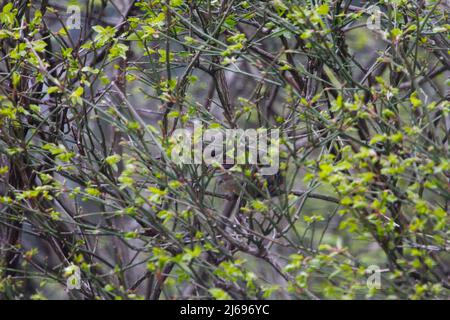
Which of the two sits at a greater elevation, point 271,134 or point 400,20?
point 400,20

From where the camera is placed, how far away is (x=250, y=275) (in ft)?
9.07

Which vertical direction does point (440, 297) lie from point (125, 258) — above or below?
above

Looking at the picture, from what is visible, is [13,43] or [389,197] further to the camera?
[13,43]

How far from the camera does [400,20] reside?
4.07 meters

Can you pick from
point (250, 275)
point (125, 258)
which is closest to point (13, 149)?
point (250, 275)

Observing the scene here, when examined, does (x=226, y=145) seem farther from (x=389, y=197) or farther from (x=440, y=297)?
(x=440, y=297)

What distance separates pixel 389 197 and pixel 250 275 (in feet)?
2.04

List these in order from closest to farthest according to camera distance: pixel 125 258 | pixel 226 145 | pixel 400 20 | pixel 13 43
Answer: pixel 226 145
pixel 400 20
pixel 13 43
pixel 125 258
